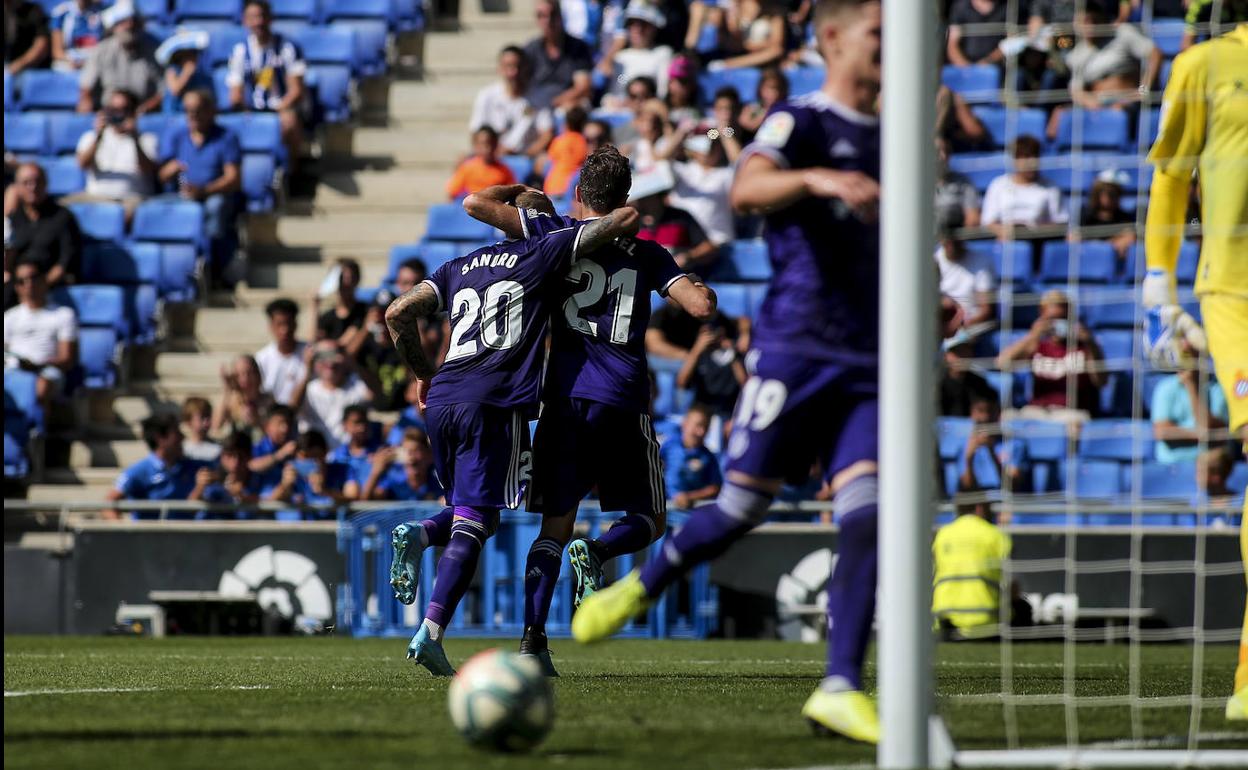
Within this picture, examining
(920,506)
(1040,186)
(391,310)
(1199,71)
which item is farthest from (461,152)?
Result: (920,506)

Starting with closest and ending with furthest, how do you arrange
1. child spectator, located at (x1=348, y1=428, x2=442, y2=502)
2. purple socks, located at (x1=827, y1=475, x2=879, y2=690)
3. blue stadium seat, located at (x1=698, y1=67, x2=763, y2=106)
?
purple socks, located at (x1=827, y1=475, x2=879, y2=690), child spectator, located at (x1=348, y1=428, x2=442, y2=502), blue stadium seat, located at (x1=698, y1=67, x2=763, y2=106)

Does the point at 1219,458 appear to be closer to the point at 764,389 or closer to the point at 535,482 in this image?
the point at 535,482

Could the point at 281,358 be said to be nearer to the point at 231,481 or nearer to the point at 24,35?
the point at 231,481

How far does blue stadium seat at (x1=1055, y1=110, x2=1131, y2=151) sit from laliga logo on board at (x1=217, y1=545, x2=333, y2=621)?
22.7 feet

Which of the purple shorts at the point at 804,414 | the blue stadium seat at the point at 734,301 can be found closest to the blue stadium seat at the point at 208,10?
the blue stadium seat at the point at 734,301

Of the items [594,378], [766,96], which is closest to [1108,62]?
[766,96]

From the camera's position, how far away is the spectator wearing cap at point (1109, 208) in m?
13.4

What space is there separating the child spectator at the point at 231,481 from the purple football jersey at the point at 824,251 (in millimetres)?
9074

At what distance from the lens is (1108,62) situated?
14492 millimetres

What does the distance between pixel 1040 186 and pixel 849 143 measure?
963 centimetres

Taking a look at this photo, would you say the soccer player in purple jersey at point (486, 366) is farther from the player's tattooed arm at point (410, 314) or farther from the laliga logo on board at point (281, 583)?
the laliga logo on board at point (281, 583)

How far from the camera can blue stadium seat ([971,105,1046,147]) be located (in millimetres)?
14930

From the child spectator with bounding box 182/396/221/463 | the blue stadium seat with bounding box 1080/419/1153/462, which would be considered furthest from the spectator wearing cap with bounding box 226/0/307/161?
the blue stadium seat with bounding box 1080/419/1153/462

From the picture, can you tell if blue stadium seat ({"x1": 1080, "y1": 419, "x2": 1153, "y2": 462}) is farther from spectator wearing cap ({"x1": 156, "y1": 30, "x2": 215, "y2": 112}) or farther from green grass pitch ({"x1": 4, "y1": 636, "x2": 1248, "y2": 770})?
spectator wearing cap ({"x1": 156, "y1": 30, "x2": 215, "y2": 112})
